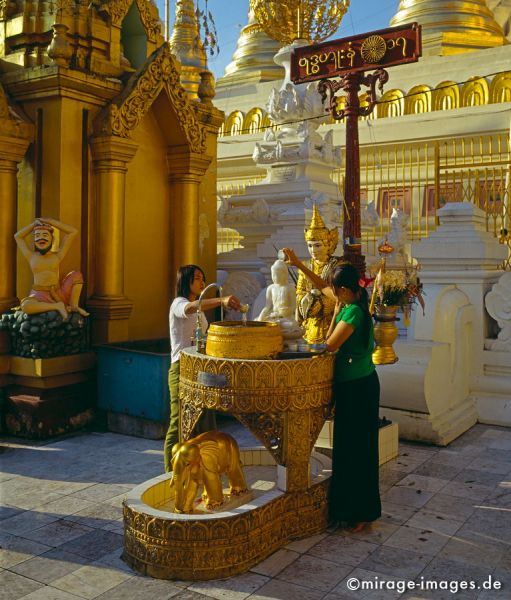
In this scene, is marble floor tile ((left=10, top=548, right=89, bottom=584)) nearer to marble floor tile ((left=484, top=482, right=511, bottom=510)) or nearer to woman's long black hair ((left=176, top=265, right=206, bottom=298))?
woman's long black hair ((left=176, top=265, right=206, bottom=298))

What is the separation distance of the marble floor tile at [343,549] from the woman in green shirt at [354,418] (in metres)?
0.13

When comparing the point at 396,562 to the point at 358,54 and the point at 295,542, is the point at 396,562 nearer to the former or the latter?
the point at 295,542

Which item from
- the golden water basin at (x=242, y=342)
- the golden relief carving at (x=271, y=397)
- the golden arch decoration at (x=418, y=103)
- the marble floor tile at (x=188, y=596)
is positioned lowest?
the marble floor tile at (x=188, y=596)

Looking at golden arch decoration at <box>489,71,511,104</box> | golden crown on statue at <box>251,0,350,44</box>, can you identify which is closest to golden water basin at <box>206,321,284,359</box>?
golden crown on statue at <box>251,0,350,44</box>

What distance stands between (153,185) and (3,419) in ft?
9.53

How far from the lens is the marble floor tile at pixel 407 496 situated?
438 centimetres

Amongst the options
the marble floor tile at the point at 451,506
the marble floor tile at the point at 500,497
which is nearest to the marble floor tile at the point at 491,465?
the marble floor tile at the point at 500,497

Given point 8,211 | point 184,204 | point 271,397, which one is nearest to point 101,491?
point 271,397

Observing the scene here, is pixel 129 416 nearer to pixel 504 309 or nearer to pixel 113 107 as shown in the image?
pixel 113 107

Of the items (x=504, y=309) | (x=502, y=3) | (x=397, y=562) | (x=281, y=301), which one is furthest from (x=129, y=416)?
(x=502, y=3)

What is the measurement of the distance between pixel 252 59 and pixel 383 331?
44.5ft

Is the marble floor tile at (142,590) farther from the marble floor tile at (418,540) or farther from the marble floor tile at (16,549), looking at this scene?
the marble floor tile at (418,540)

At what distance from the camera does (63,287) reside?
6270 mm

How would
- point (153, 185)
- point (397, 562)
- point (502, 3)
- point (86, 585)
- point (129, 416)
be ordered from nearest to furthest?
1. point (86, 585)
2. point (397, 562)
3. point (129, 416)
4. point (153, 185)
5. point (502, 3)
